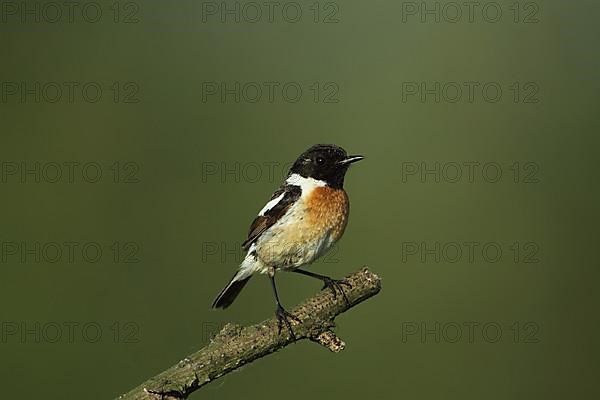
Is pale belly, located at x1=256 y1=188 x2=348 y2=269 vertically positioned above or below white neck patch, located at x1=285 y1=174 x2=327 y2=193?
below

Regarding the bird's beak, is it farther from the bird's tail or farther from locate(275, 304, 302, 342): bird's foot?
locate(275, 304, 302, 342): bird's foot

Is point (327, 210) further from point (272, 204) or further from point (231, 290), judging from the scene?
point (231, 290)

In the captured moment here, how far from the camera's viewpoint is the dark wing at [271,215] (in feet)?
14.0

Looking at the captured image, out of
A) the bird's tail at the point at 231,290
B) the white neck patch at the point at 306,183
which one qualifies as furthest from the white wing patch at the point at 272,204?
the bird's tail at the point at 231,290

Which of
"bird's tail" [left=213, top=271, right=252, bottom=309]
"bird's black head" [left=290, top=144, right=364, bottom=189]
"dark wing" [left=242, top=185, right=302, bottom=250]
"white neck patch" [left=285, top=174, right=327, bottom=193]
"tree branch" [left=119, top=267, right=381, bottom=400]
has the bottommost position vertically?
"bird's tail" [left=213, top=271, right=252, bottom=309]

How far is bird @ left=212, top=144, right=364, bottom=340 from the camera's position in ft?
13.7

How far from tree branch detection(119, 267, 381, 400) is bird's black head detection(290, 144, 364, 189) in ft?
4.01

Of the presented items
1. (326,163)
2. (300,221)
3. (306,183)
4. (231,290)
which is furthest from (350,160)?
(231,290)

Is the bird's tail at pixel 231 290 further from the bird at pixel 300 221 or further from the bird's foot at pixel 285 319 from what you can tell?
the bird's foot at pixel 285 319

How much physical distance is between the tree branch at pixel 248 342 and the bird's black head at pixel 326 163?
4.01 feet

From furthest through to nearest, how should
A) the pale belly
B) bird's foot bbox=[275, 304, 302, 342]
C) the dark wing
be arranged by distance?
the dark wing < the pale belly < bird's foot bbox=[275, 304, 302, 342]

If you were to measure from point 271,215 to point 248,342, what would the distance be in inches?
62.7

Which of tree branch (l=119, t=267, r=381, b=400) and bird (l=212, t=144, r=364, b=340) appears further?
→ bird (l=212, t=144, r=364, b=340)

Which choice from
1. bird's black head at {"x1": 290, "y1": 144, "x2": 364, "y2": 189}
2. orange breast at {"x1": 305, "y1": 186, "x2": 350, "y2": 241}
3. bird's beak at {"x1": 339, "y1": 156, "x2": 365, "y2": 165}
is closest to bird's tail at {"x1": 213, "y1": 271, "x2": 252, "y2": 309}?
orange breast at {"x1": 305, "y1": 186, "x2": 350, "y2": 241}
